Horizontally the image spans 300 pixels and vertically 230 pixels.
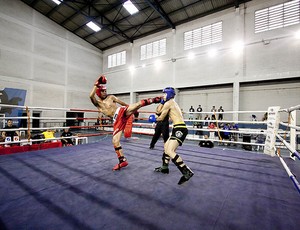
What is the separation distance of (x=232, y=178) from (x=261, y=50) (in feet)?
31.1

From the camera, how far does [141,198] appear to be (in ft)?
5.51

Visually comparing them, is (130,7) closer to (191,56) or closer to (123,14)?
(123,14)

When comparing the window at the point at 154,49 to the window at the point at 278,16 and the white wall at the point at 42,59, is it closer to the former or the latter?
the white wall at the point at 42,59

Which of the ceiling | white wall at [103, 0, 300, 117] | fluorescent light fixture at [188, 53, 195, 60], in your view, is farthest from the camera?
fluorescent light fixture at [188, 53, 195, 60]

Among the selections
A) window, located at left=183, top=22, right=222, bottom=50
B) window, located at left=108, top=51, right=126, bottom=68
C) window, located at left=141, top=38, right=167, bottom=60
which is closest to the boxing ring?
window, located at left=183, top=22, right=222, bottom=50

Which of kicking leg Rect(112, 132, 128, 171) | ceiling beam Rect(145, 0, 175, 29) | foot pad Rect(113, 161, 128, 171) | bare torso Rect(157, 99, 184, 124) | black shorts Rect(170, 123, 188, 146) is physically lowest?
foot pad Rect(113, 161, 128, 171)

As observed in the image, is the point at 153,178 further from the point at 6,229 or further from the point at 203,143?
the point at 203,143

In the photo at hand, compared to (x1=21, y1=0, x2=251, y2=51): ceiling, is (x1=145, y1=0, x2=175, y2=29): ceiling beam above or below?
below

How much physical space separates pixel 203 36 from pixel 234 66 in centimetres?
306

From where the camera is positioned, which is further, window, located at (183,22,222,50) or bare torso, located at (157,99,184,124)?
window, located at (183,22,222,50)

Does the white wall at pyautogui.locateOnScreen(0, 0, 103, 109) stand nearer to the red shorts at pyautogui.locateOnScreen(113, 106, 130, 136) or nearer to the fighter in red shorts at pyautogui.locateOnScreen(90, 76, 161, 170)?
the fighter in red shorts at pyautogui.locateOnScreen(90, 76, 161, 170)

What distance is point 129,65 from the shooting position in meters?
14.8

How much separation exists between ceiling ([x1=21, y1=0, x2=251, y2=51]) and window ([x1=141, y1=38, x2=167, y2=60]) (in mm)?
925

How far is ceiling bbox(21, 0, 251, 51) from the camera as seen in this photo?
9.88 m
